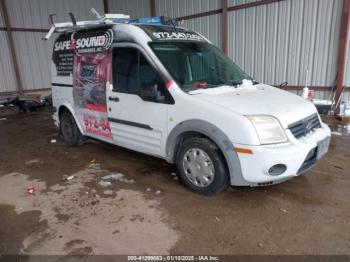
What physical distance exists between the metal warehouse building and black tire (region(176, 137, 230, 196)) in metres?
5.59

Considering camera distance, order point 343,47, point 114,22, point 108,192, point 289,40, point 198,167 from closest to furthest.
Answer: point 198,167, point 108,192, point 114,22, point 343,47, point 289,40

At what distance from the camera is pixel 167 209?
129 inches

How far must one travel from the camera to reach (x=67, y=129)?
219 inches

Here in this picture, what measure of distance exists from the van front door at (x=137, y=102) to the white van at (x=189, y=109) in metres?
0.01

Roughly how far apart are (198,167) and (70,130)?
3.06 meters

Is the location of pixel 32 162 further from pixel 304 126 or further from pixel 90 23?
pixel 304 126

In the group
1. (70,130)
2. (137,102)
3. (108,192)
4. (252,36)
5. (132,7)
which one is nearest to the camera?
(108,192)

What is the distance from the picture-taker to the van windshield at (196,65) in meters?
3.59

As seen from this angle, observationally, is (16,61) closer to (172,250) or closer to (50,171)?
(50,171)

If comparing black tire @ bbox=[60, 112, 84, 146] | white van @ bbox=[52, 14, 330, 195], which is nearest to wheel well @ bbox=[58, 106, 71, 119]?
black tire @ bbox=[60, 112, 84, 146]

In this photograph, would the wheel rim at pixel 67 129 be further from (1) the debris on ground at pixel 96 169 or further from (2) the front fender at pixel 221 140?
(2) the front fender at pixel 221 140

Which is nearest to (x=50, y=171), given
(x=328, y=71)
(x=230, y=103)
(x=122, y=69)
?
(x=122, y=69)

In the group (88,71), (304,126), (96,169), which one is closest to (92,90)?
(88,71)

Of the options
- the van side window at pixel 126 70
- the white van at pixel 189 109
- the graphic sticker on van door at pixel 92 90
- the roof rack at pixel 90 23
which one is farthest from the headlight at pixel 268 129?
the roof rack at pixel 90 23
